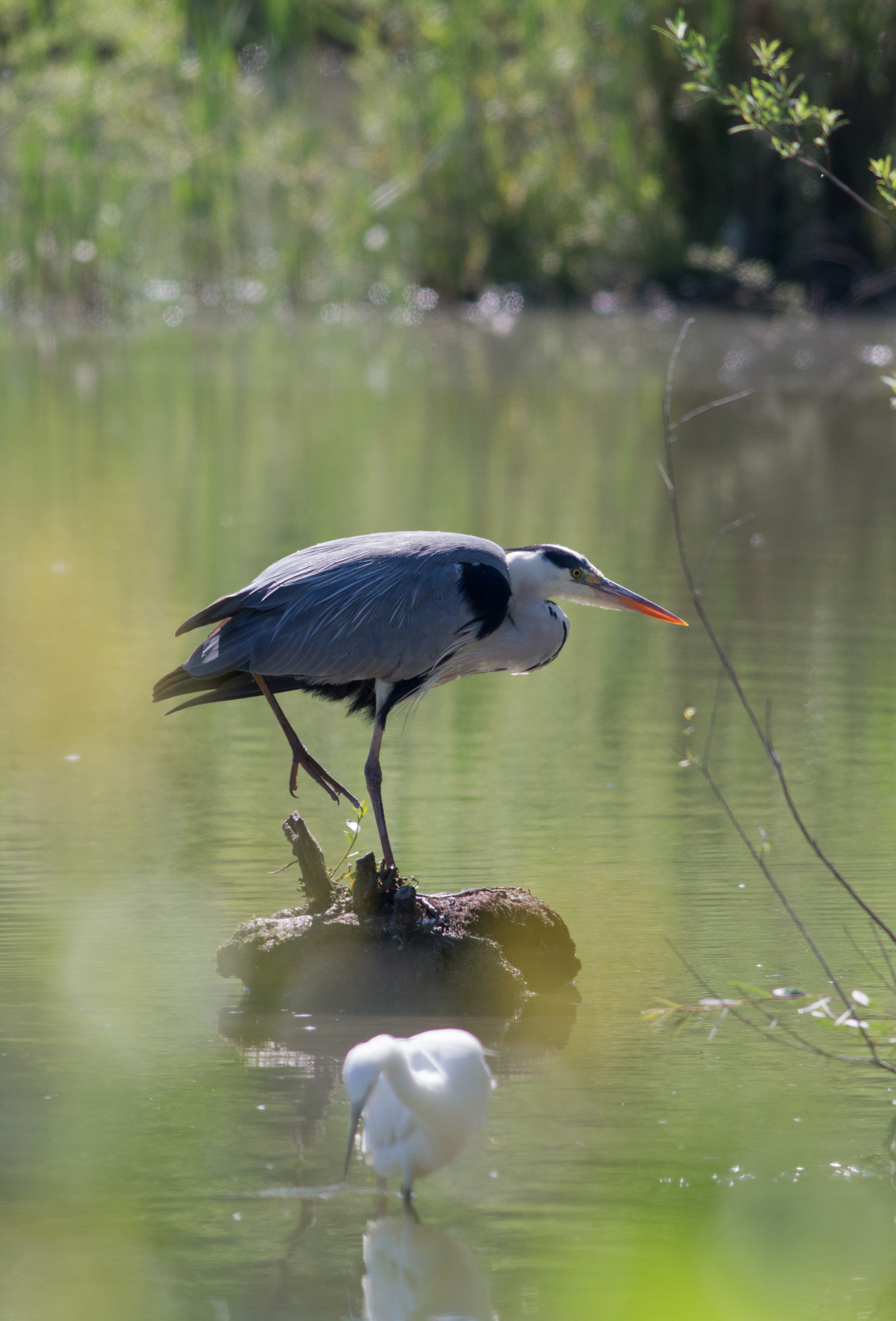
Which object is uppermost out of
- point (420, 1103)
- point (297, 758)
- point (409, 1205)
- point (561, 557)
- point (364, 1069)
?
point (561, 557)

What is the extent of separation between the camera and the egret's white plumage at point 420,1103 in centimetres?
423

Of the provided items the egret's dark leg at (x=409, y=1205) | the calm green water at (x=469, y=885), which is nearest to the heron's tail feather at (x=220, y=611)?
the calm green water at (x=469, y=885)

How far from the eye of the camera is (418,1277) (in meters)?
4.11

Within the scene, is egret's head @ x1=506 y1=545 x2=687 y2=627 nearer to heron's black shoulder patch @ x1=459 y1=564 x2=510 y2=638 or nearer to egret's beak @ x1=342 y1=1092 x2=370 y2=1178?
heron's black shoulder patch @ x1=459 y1=564 x2=510 y2=638

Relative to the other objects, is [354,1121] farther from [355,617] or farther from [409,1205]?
[355,617]

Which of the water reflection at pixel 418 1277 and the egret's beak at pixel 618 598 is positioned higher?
the egret's beak at pixel 618 598

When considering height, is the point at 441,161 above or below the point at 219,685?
above

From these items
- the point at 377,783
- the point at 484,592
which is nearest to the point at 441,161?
the point at 484,592

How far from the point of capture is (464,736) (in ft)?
27.9

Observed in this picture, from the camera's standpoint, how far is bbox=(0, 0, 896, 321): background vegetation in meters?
22.0

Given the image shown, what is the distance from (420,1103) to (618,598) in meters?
2.24

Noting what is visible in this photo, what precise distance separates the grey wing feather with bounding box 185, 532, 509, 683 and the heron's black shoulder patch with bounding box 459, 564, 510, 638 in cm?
2

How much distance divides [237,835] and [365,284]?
18558mm

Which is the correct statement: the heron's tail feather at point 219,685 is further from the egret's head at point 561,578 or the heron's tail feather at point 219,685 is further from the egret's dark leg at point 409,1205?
the egret's dark leg at point 409,1205
